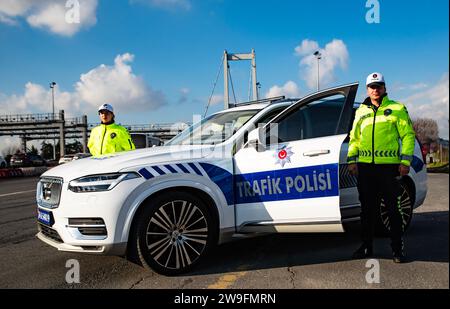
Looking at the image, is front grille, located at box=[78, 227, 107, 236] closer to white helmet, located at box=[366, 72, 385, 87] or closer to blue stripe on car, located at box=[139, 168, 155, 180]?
blue stripe on car, located at box=[139, 168, 155, 180]

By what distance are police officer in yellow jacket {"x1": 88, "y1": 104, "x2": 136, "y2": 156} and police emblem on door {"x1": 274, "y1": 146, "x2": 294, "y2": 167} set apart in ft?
8.73

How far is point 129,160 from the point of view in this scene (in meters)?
3.61

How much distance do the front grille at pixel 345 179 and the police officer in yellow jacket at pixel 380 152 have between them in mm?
152

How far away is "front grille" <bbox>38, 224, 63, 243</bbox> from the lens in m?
3.59

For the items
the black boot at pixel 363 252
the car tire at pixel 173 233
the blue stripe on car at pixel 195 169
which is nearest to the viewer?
the car tire at pixel 173 233

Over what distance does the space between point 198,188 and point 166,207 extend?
350 millimetres

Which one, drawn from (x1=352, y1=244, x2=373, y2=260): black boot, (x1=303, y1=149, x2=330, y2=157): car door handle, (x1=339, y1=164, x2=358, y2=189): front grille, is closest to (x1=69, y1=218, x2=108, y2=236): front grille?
(x1=303, y1=149, x2=330, y2=157): car door handle

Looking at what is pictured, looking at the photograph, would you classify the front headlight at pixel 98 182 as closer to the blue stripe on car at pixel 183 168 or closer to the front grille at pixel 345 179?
the blue stripe on car at pixel 183 168

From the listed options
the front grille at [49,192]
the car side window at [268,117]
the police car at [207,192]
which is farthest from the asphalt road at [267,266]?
the car side window at [268,117]

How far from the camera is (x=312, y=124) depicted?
4234mm

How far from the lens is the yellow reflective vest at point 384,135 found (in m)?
3.72

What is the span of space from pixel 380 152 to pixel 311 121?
0.81m
